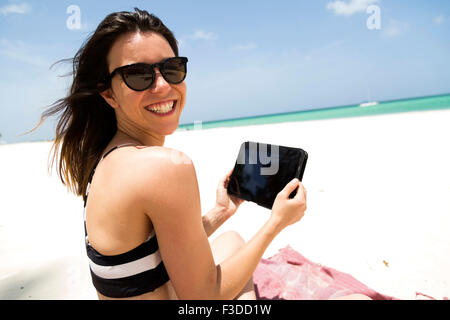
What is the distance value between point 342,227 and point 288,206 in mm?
2208

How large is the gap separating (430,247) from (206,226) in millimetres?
2431

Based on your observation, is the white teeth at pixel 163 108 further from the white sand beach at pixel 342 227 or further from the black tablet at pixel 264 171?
the white sand beach at pixel 342 227

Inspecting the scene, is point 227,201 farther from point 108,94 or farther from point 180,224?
point 108,94

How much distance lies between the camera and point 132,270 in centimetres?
120

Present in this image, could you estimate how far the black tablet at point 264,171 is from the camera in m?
1.71

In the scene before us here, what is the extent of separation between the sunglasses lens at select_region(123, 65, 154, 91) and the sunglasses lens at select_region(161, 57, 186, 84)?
0.09 meters

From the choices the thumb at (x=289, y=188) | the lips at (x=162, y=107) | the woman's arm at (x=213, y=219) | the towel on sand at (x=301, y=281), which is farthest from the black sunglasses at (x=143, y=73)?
the towel on sand at (x=301, y=281)

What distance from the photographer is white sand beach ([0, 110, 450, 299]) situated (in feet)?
8.33

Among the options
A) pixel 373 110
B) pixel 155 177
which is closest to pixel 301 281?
pixel 155 177

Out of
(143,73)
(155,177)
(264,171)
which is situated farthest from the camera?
(264,171)

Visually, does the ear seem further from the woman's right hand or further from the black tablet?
the woman's right hand

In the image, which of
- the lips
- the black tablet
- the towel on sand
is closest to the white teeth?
the lips
